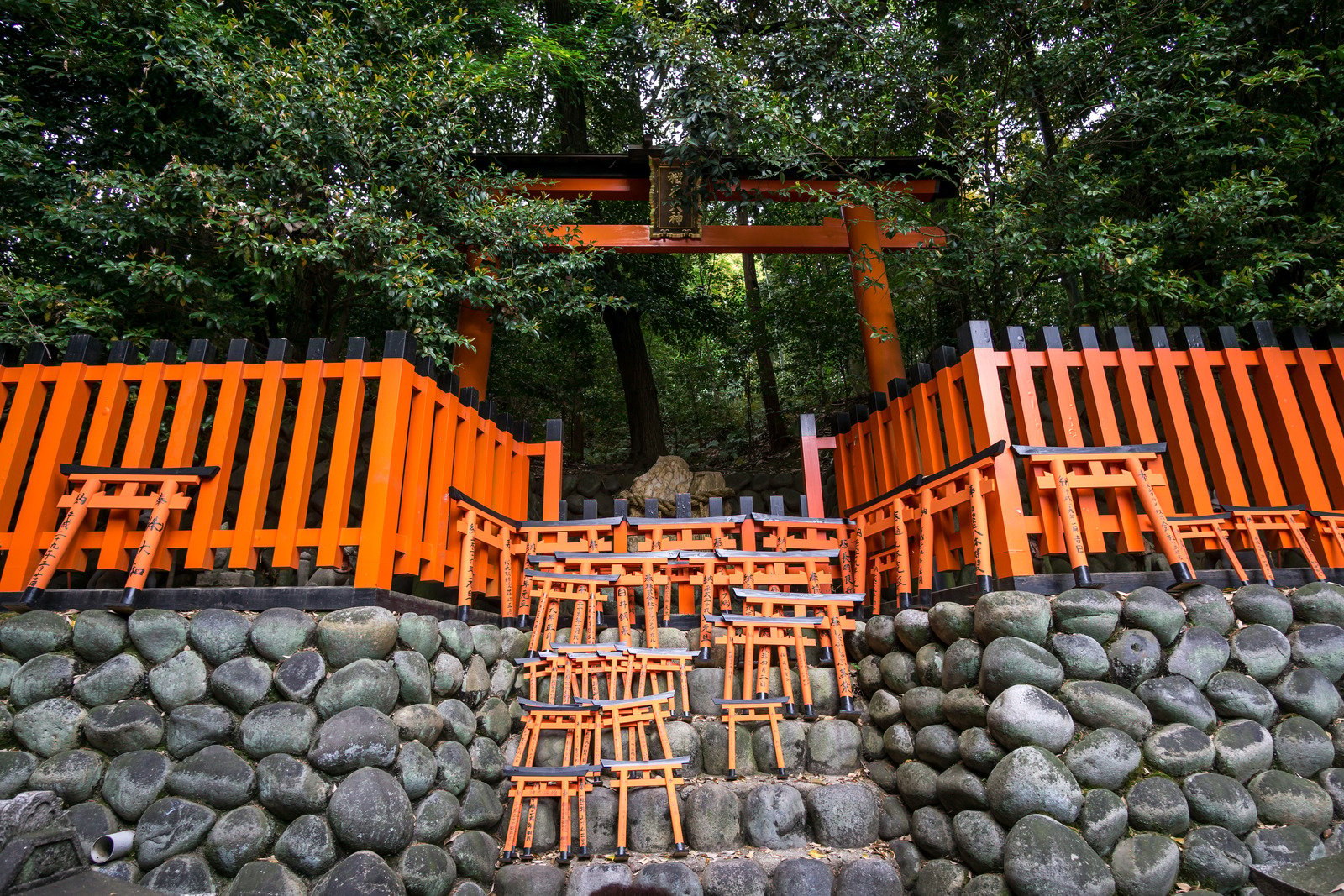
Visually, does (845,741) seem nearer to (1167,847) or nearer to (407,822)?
(1167,847)

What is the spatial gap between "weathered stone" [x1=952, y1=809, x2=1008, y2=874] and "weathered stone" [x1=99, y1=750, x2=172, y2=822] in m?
3.74

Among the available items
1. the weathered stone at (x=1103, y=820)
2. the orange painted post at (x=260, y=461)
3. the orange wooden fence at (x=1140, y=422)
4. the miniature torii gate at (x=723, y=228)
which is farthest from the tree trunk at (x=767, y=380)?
the weathered stone at (x=1103, y=820)

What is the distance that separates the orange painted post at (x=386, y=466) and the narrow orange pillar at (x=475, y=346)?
2.53 meters

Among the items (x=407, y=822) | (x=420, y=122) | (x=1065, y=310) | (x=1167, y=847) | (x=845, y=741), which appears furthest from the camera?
(x=1065, y=310)

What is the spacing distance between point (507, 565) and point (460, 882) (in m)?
2.14

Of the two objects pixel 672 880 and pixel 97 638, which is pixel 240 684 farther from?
pixel 672 880

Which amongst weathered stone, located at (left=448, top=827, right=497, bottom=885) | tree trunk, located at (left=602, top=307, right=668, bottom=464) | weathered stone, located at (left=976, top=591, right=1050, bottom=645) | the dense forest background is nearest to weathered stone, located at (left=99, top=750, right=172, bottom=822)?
weathered stone, located at (left=448, top=827, right=497, bottom=885)

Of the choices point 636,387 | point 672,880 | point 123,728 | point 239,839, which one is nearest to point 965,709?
point 672,880

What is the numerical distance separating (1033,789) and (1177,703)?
900mm

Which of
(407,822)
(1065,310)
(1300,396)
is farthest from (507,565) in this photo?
(1065,310)

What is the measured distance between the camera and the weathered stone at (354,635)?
374 centimetres

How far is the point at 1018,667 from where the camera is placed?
12.2 feet

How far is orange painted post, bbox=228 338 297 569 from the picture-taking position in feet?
13.5

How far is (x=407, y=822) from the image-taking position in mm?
3482
